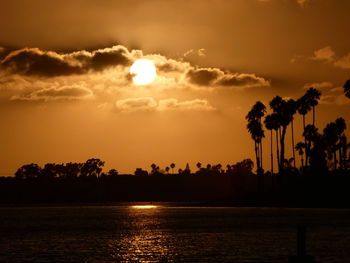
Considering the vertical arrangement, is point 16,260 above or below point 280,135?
below

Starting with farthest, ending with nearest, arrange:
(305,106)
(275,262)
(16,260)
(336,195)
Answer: (305,106)
(336,195)
(16,260)
(275,262)

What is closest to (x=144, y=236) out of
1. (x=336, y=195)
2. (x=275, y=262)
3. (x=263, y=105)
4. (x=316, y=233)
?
(x=316, y=233)

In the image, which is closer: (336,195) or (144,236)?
(144,236)

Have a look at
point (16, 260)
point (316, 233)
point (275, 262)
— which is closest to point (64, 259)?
point (16, 260)

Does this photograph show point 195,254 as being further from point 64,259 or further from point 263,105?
point 263,105

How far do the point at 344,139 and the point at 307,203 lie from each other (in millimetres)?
24660

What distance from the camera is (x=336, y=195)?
6122 inches

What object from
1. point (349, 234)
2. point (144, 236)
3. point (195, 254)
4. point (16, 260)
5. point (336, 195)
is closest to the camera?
point (16, 260)

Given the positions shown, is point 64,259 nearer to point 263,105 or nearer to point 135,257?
point 135,257

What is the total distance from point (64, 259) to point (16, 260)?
3978 mm

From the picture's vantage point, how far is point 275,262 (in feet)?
172

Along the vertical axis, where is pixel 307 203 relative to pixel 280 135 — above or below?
below

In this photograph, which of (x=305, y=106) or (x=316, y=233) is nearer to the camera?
(x=316, y=233)

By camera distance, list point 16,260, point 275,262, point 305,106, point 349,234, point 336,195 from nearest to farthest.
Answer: point 275,262 < point 16,260 < point 349,234 < point 336,195 < point 305,106
